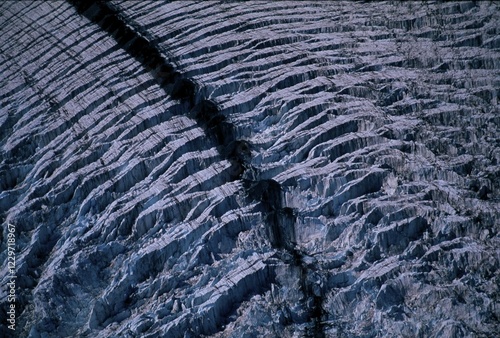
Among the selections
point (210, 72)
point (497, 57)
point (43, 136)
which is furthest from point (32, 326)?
point (497, 57)

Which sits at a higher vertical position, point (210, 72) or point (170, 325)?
point (210, 72)

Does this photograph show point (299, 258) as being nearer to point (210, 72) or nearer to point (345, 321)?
point (345, 321)

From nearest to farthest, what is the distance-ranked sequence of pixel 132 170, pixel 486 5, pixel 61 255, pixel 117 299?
pixel 117 299 < pixel 61 255 < pixel 132 170 < pixel 486 5

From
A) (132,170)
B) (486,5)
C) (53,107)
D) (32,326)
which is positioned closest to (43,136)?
(53,107)

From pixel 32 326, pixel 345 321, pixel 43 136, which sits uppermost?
pixel 43 136

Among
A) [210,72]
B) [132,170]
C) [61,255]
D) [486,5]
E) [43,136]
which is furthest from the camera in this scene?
[486,5]

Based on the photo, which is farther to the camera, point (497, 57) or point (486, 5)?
point (486, 5)

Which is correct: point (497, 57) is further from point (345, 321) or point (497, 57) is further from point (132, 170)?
point (132, 170)
